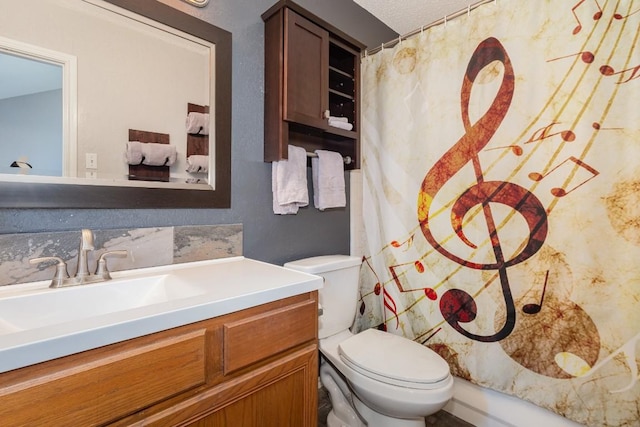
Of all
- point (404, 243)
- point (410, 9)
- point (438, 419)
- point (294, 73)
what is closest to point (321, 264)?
point (404, 243)

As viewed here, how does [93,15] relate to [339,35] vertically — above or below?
below

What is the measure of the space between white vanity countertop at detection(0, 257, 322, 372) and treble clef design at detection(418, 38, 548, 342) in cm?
91

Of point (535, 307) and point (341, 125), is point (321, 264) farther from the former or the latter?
point (535, 307)

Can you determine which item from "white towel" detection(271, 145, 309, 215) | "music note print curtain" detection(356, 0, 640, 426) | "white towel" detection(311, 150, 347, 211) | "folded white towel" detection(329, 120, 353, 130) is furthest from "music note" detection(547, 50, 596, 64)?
"white towel" detection(271, 145, 309, 215)

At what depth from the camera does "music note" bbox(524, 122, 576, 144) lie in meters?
1.25

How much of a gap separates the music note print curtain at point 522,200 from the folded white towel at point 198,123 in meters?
1.04

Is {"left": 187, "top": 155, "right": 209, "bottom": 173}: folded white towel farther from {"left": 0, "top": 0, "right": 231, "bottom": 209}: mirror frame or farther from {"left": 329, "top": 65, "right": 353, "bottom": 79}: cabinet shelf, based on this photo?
{"left": 329, "top": 65, "right": 353, "bottom": 79}: cabinet shelf

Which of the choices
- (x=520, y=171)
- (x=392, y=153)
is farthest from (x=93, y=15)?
(x=520, y=171)

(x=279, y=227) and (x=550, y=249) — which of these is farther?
(x=279, y=227)

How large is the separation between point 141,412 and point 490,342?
1.45 metres

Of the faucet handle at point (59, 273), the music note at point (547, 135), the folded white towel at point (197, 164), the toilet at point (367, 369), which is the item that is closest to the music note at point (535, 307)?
the toilet at point (367, 369)

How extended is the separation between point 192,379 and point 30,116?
0.91 metres

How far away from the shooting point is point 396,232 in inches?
69.4

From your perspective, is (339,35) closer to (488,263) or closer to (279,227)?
(279,227)
